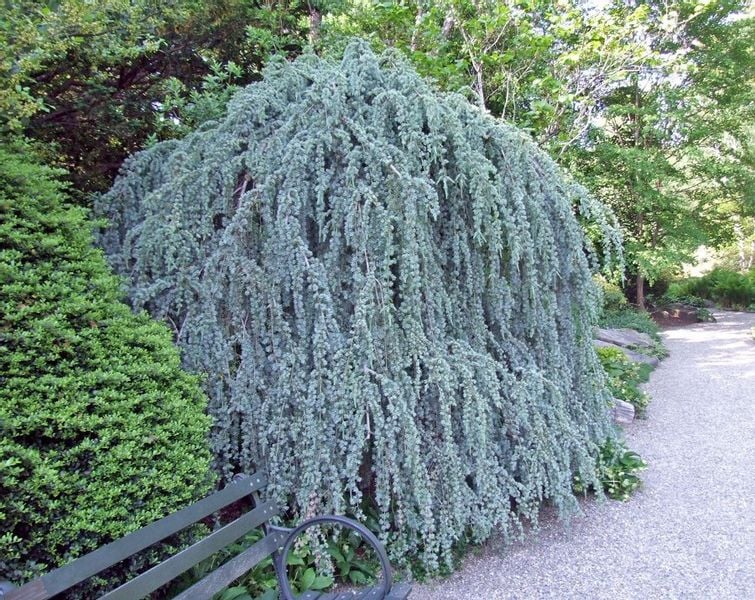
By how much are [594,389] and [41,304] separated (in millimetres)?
3018

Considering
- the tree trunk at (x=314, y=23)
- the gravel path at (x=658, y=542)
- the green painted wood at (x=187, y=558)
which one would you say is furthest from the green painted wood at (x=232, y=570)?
the tree trunk at (x=314, y=23)

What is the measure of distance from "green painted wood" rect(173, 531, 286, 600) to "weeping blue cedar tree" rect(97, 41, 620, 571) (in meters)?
0.25

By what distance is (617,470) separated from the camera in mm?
3434

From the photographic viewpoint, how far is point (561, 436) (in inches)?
107

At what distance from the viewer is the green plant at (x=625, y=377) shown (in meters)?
5.10

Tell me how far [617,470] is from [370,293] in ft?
7.62

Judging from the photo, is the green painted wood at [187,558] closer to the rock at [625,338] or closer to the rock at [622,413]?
the rock at [622,413]

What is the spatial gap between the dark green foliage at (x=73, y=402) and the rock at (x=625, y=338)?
683cm

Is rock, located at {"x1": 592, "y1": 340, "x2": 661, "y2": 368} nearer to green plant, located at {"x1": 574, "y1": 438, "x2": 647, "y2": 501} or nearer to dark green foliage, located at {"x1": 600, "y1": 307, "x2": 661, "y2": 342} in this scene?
dark green foliage, located at {"x1": 600, "y1": 307, "x2": 661, "y2": 342}

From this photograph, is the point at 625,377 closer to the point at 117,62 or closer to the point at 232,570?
the point at 232,570

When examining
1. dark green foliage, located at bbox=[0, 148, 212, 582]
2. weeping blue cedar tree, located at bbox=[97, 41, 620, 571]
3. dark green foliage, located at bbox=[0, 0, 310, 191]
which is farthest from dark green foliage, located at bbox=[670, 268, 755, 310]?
dark green foliage, located at bbox=[0, 148, 212, 582]

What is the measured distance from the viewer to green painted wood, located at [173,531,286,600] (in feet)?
5.52

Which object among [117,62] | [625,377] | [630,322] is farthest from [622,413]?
→ [117,62]

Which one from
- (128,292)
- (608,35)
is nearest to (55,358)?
(128,292)
